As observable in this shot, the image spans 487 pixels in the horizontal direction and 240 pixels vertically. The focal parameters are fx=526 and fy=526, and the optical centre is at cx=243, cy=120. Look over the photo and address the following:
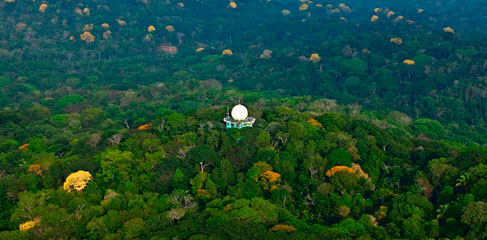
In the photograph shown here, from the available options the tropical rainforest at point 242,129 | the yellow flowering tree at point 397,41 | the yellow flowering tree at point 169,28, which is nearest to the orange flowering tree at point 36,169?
the tropical rainforest at point 242,129

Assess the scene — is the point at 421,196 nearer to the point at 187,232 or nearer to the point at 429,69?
the point at 187,232

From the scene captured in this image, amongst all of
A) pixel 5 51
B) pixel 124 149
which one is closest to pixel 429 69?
pixel 124 149

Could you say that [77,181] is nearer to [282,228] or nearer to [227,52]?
[282,228]

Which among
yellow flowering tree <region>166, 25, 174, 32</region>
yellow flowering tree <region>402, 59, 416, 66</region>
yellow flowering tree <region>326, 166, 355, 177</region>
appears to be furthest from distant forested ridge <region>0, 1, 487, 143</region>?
yellow flowering tree <region>326, 166, 355, 177</region>

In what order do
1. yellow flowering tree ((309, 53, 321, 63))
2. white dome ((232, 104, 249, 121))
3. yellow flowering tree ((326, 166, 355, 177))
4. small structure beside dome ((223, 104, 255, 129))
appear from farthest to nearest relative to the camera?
yellow flowering tree ((309, 53, 321, 63))
small structure beside dome ((223, 104, 255, 129))
white dome ((232, 104, 249, 121))
yellow flowering tree ((326, 166, 355, 177))

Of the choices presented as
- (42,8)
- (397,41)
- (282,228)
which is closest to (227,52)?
(397,41)

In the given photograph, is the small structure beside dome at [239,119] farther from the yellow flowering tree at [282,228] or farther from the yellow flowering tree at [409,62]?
the yellow flowering tree at [409,62]

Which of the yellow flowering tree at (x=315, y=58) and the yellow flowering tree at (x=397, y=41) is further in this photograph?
the yellow flowering tree at (x=315, y=58)

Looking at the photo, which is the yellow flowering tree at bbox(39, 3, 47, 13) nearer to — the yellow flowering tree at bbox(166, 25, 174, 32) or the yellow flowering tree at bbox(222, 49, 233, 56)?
the yellow flowering tree at bbox(166, 25, 174, 32)
